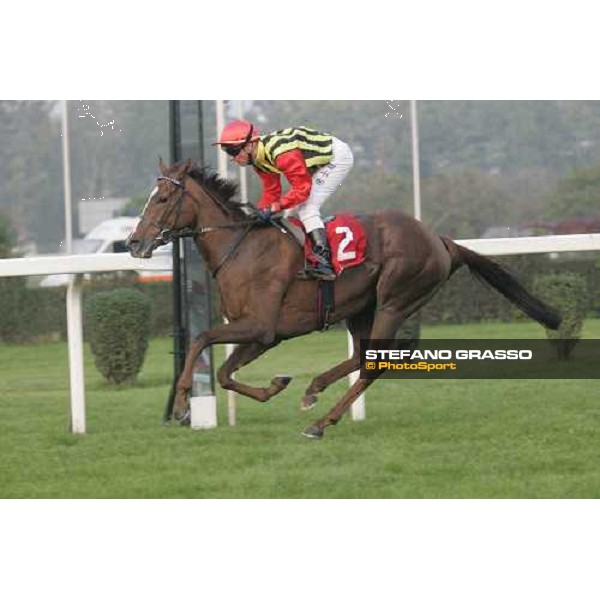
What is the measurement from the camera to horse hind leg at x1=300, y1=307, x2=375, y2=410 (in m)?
7.05

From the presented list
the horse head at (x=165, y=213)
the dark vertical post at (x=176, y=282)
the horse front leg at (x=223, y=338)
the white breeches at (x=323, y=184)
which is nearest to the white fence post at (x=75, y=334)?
the dark vertical post at (x=176, y=282)

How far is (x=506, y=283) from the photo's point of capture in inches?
303

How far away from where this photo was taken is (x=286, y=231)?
7.05m

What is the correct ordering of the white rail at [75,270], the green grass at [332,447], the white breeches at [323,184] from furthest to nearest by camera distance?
the white rail at [75,270] < the white breeches at [323,184] < the green grass at [332,447]

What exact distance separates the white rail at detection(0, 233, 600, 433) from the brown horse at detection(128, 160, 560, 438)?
0.45 meters

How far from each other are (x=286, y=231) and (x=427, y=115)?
24.0 m

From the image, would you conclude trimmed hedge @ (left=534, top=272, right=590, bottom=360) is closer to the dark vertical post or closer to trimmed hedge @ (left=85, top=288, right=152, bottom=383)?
trimmed hedge @ (left=85, top=288, right=152, bottom=383)

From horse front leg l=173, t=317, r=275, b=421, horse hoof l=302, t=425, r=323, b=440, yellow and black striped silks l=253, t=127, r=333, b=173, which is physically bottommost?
horse hoof l=302, t=425, r=323, b=440

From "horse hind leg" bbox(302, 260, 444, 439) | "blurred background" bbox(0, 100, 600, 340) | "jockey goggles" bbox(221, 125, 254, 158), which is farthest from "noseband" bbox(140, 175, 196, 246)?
"blurred background" bbox(0, 100, 600, 340)

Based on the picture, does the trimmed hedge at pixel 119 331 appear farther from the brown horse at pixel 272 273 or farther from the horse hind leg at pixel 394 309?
the horse hind leg at pixel 394 309

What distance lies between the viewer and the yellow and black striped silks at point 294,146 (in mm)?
6734

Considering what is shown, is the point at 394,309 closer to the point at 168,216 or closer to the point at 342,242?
the point at 342,242

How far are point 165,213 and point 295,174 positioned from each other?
706 mm

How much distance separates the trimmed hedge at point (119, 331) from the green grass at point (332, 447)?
0.69 m
